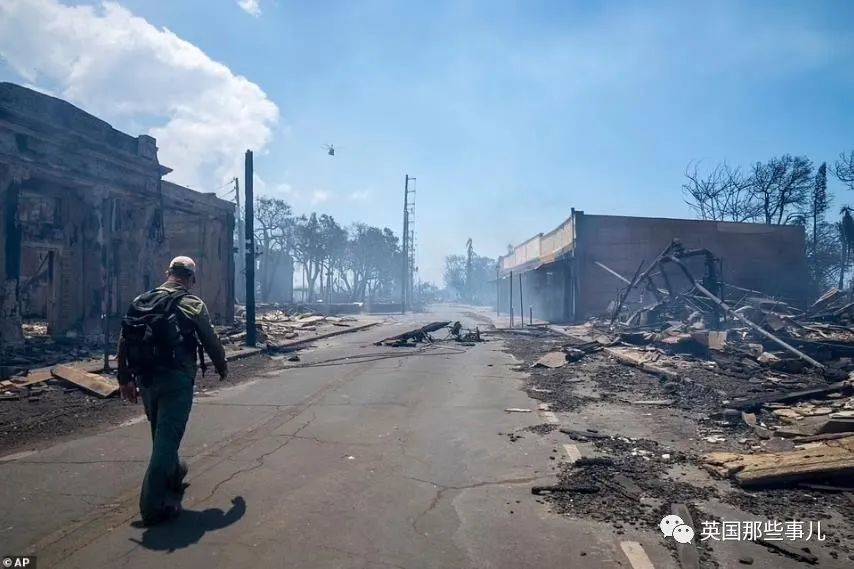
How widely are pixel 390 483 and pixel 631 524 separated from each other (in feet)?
6.81

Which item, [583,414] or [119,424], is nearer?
[119,424]

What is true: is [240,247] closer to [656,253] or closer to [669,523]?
[656,253]

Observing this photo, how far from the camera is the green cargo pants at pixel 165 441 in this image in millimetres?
4172

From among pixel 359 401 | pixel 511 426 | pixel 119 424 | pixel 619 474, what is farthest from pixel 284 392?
pixel 619 474

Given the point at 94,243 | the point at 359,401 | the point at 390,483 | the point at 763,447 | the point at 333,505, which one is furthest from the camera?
the point at 94,243

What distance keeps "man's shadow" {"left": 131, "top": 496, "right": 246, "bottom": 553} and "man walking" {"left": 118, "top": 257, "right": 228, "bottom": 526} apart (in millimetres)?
111

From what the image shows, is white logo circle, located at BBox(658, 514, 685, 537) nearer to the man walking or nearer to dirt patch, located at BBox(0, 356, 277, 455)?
the man walking

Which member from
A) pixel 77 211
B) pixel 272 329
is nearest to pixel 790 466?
pixel 77 211

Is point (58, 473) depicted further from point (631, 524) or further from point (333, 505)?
point (631, 524)

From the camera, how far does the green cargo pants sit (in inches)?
164

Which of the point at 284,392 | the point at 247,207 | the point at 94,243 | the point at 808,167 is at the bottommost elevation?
the point at 284,392

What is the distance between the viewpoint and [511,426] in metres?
7.56

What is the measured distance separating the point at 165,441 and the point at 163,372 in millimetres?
524

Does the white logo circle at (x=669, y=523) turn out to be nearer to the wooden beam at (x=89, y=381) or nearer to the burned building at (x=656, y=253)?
the wooden beam at (x=89, y=381)
